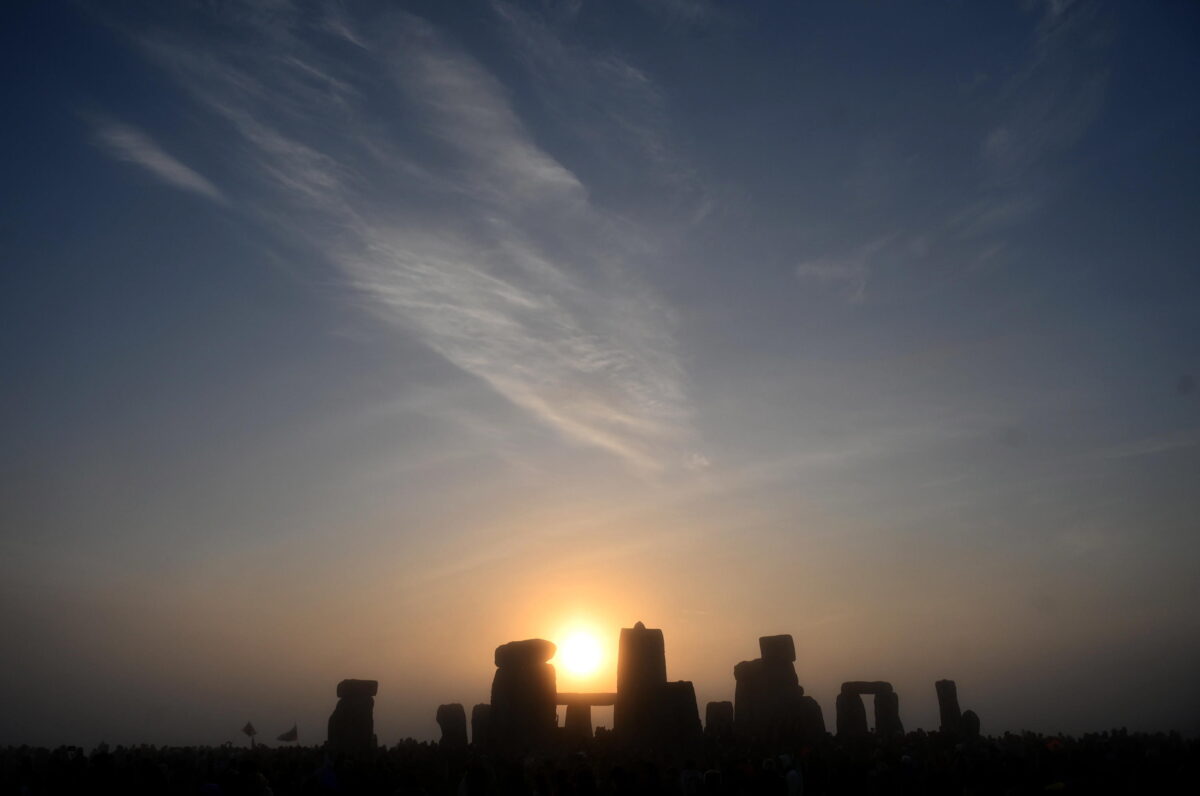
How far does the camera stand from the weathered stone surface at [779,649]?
125 ft

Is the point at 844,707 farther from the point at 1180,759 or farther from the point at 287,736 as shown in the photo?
the point at 287,736

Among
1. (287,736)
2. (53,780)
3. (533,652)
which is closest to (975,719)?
(533,652)

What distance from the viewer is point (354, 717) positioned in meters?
35.1

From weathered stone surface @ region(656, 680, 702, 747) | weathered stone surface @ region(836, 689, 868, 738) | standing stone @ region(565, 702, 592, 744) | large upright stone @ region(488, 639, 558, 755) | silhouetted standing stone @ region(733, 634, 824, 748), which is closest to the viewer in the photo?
weathered stone surface @ region(656, 680, 702, 747)

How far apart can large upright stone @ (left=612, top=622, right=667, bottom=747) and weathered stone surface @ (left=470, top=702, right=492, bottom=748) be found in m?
4.96

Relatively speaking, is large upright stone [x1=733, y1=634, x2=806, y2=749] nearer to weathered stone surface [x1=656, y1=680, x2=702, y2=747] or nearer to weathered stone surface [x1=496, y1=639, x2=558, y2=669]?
weathered stone surface [x1=656, y1=680, x2=702, y2=747]

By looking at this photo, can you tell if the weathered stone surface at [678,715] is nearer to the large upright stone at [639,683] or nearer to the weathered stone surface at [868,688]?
the large upright stone at [639,683]

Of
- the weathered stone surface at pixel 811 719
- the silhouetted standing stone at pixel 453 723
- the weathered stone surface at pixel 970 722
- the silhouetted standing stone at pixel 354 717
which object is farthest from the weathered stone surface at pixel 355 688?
the weathered stone surface at pixel 970 722

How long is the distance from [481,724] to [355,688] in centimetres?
534

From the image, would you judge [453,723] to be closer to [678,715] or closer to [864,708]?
[678,715]

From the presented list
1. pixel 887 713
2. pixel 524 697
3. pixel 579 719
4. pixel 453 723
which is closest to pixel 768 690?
pixel 887 713

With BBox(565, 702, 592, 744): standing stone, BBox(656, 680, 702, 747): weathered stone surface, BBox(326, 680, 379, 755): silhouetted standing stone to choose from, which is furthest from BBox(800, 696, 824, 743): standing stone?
BBox(326, 680, 379, 755): silhouetted standing stone

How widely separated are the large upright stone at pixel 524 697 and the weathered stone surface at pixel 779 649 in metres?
10.2

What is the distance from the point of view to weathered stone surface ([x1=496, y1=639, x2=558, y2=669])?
33.3 m
